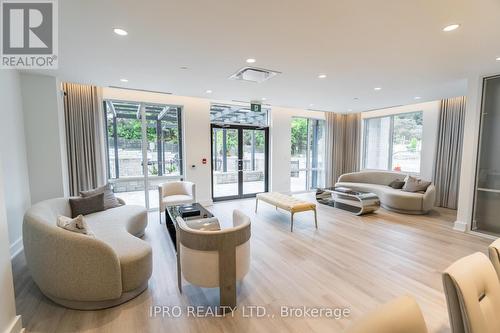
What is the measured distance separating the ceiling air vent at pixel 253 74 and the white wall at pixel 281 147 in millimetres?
2967

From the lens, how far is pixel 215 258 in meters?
2.15

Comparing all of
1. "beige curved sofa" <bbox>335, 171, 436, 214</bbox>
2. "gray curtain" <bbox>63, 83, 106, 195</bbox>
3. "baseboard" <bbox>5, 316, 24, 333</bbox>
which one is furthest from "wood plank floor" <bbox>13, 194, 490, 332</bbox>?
"gray curtain" <bbox>63, 83, 106, 195</bbox>

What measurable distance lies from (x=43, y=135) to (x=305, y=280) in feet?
15.0

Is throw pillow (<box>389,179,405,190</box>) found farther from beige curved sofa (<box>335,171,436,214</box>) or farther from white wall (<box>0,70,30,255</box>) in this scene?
white wall (<box>0,70,30,255</box>)

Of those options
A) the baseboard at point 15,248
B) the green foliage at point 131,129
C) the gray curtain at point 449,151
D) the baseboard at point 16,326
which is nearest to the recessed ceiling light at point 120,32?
the baseboard at point 16,326

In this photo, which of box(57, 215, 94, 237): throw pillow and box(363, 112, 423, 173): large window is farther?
box(363, 112, 423, 173): large window

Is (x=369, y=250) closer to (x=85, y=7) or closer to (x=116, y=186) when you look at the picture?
(x=85, y=7)

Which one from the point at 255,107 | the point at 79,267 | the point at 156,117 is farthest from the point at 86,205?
the point at 255,107

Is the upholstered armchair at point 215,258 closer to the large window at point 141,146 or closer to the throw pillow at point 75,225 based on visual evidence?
the throw pillow at point 75,225

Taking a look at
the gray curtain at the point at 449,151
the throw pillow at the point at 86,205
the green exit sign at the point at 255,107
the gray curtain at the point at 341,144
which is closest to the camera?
the throw pillow at the point at 86,205

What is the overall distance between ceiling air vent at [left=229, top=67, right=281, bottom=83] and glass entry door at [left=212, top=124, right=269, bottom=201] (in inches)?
97.0

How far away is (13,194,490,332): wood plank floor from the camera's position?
2045 mm

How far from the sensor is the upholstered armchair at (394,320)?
2.65ft

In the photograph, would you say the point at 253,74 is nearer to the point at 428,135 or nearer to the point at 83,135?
the point at 83,135
